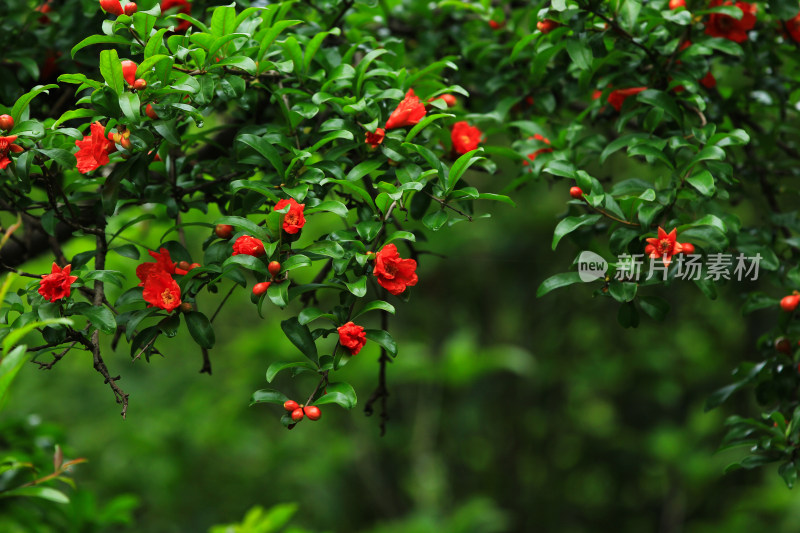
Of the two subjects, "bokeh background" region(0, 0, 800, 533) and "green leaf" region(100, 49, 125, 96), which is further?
"bokeh background" region(0, 0, 800, 533)

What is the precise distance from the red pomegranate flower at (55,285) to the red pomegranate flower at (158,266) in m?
0.09

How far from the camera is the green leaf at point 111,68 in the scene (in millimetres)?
918

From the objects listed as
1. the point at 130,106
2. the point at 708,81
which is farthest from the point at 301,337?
the point at 708,81

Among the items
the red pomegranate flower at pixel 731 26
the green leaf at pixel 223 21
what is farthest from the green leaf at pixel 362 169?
the red pomegranate flower at pixel 731 26

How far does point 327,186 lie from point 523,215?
3.04 meters

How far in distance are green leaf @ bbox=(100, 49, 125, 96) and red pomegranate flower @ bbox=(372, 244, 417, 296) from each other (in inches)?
16.0

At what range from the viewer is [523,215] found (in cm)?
402

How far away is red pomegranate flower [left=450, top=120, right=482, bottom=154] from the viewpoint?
1.20 meters

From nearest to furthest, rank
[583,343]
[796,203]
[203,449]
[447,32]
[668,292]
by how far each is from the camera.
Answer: [447,32] < [203,449] < [796,203] < [668,292] < [583,343]

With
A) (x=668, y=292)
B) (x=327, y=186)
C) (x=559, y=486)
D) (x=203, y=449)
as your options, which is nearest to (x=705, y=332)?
(x=668, y=292)

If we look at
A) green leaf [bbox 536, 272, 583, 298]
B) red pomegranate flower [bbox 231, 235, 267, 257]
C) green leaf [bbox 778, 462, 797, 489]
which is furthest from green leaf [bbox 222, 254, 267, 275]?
green leaf [bbox 778, 462, 797, 489]

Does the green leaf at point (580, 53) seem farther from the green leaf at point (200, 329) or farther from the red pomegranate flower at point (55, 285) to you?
the red pomegranate flower at point (55, 285)

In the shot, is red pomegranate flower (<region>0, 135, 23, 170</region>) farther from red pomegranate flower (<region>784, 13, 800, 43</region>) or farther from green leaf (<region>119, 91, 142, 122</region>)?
red pomegranate flower (<region>784, 13, 800, 43</region>)

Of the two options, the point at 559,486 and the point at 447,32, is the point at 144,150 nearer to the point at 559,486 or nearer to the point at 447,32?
the point at 447,32
